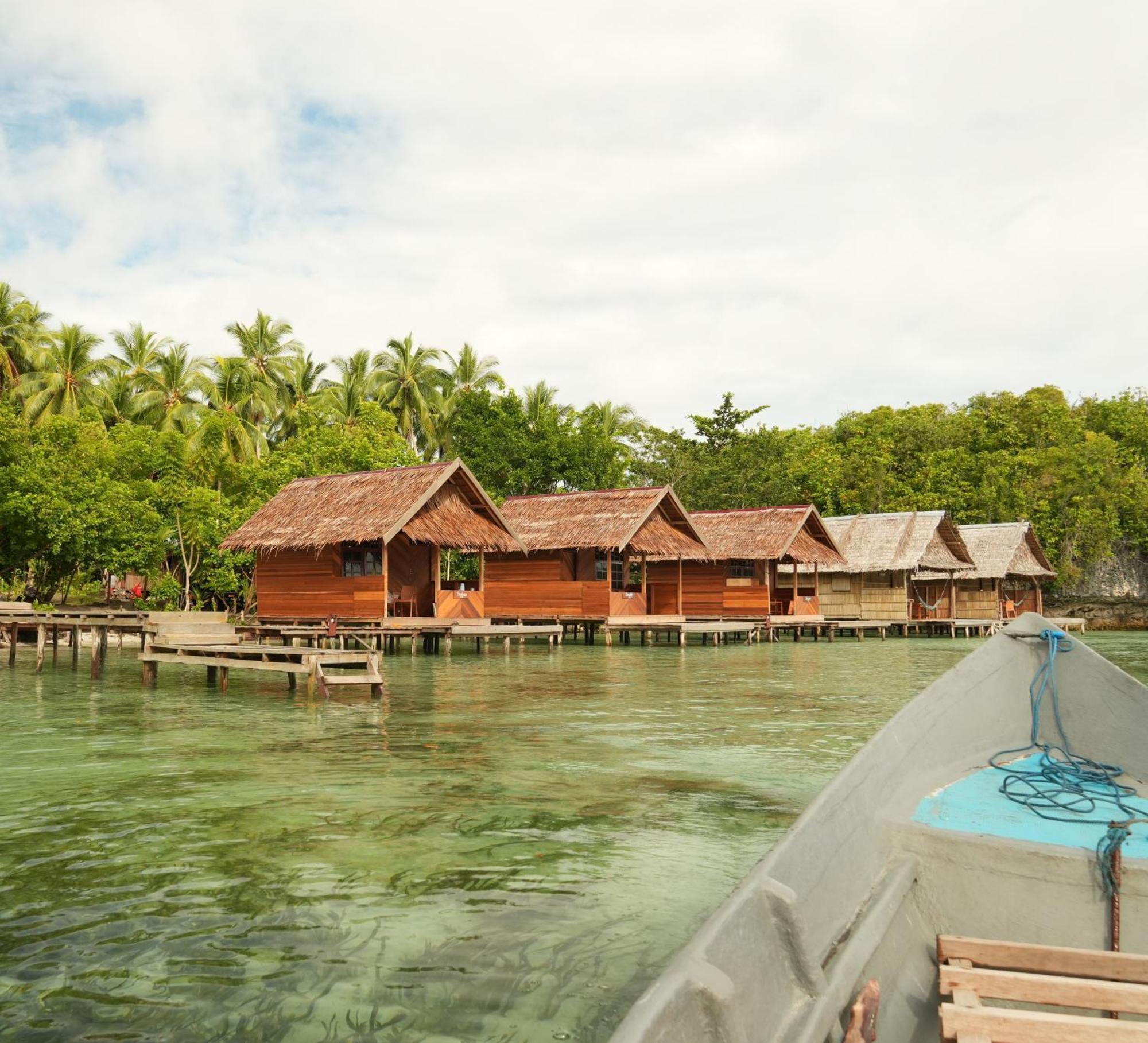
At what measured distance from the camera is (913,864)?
4070mm

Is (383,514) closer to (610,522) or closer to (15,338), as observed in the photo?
(610,522)

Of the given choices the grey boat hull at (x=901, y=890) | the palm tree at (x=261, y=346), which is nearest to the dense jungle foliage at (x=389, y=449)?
the palm tree at (x=261, y=346)

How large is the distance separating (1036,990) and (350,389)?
4094 centimetres

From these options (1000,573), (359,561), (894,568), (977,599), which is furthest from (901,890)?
(977,599)

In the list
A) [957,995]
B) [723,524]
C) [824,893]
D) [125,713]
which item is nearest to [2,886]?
[824,893]

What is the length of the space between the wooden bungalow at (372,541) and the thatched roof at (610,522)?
2.00 metres

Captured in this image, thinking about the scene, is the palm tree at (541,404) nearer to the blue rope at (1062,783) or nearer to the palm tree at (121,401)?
the palm tree at (121,401)

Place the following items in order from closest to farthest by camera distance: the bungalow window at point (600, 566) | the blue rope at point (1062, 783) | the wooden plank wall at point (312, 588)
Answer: the blue rope at point (1062, 783) → the wooden plank wall at point (312, 588) → the bungalow window at point (600, 566)

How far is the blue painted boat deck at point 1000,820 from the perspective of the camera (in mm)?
4086

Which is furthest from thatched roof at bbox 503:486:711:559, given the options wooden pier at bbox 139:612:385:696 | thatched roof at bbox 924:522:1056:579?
thatched roof at bbox 924:522:1056:579

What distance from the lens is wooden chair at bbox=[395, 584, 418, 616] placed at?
24.8 m

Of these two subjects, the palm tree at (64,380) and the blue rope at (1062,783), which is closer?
the blue rope at (1062,783)

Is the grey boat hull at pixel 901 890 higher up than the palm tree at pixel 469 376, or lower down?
lower down

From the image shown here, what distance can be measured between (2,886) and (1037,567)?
39.0 m
